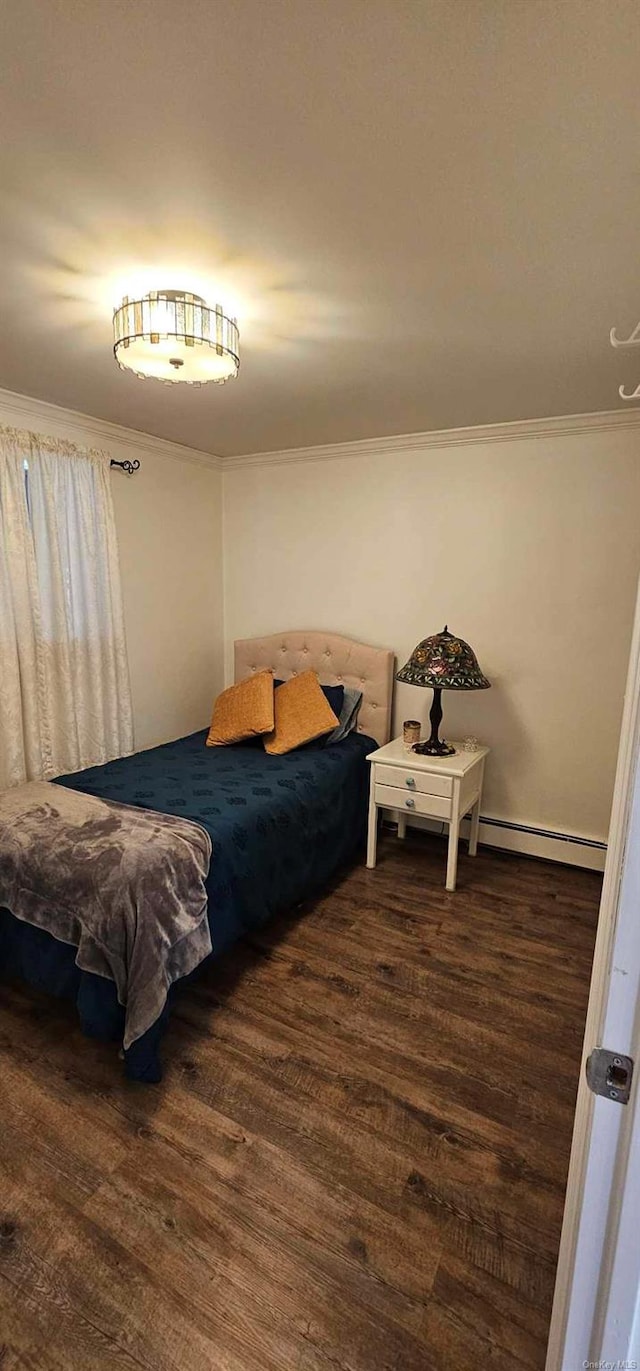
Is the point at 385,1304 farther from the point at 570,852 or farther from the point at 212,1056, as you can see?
the point at 570,852

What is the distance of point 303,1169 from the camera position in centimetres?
145

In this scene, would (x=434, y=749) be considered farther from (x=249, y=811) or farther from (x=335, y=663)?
(x=249, y=811)

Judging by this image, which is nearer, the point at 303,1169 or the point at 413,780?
the point at 303,1169

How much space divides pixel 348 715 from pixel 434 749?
603 mm

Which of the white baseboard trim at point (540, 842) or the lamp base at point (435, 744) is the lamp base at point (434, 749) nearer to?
the lamp base at point (435, 744)

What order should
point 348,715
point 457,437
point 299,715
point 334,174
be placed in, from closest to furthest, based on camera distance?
point 334,174 < point 457,437 < point 299,715 < point 348,715

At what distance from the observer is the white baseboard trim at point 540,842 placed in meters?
3.00

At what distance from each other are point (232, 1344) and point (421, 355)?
2753 mm

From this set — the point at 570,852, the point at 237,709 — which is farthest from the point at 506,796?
the point at 237,709

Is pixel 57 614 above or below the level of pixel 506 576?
below

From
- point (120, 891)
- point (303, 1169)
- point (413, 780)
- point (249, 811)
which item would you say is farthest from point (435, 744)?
point (303, 1169)

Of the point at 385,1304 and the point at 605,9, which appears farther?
the point at 385,1304

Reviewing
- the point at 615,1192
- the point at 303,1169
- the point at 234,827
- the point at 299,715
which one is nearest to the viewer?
the point at 615,1192

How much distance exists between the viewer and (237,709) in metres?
3.25
